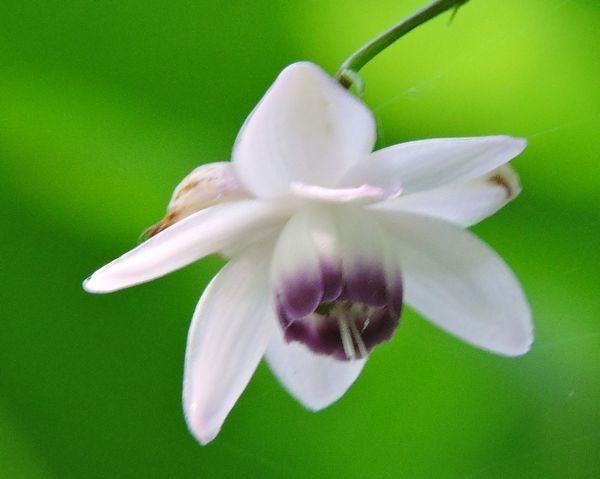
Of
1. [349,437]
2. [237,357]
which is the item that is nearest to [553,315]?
[349,437]

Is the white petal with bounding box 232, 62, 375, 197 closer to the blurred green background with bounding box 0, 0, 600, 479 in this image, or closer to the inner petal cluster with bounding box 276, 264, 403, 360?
the inner petal cluster with bounding box 276, 264, 403, 360

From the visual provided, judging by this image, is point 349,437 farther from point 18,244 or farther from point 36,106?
point 36,106

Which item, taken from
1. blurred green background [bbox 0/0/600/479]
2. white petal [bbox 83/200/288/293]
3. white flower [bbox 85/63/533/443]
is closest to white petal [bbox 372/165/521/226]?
white flower [bbox 85/63/533/443]

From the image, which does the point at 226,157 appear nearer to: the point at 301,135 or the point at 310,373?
the point at 310,373

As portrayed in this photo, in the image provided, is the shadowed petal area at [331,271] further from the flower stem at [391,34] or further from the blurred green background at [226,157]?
the blurred green background at [226,157]

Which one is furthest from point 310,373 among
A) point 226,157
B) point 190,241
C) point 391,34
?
point 226,157

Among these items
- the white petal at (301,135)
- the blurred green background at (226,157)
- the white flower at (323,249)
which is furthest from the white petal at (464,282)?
the blurred green background at (226,157)

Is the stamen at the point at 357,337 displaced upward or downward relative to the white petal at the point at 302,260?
downward
